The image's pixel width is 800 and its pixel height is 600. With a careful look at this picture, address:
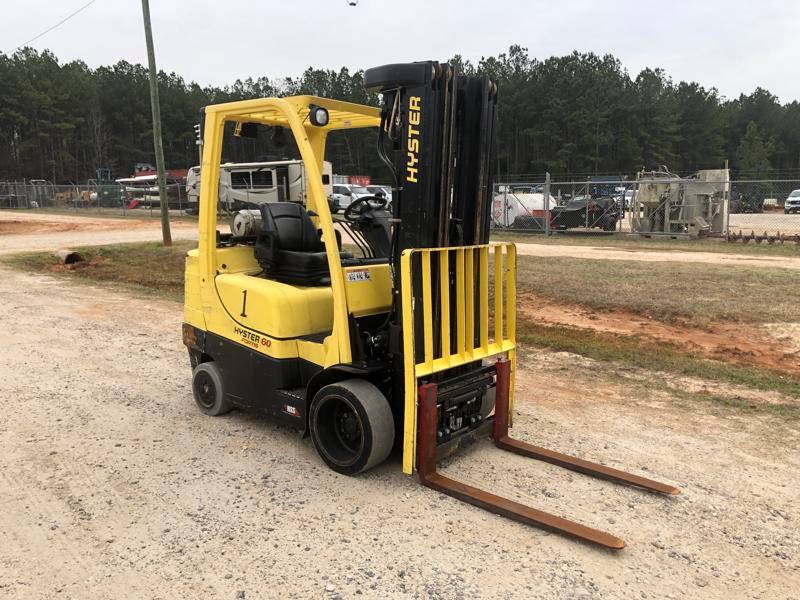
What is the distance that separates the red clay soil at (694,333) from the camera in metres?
7.36

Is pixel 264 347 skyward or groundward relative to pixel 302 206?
groundward

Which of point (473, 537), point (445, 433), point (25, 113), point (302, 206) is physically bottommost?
point (473, 537)

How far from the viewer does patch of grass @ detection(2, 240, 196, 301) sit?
13309mm

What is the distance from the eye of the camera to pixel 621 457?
14.9 ft

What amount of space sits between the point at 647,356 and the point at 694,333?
5.52ft

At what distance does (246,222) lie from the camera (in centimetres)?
514

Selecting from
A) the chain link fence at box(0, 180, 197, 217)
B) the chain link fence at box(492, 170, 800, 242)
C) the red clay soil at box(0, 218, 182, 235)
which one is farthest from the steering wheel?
the chain link fence at box(0, 180, 197, 217)

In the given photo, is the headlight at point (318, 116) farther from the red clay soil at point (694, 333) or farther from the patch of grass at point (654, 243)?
the patch of grass at point (654, 243)

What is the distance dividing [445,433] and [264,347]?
58.5 inches

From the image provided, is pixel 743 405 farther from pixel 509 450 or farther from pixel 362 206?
pixel 362 206

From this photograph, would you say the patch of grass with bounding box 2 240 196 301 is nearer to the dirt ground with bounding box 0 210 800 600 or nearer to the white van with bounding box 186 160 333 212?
the white van with bounding box 186 160 333 212

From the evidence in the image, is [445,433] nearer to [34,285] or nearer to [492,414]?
[492,414]

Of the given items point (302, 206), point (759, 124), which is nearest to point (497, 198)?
point (302, 206)

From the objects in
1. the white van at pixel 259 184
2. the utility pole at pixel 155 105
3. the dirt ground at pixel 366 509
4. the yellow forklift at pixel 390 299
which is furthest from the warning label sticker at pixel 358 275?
the utility pole at pixel 155 105
